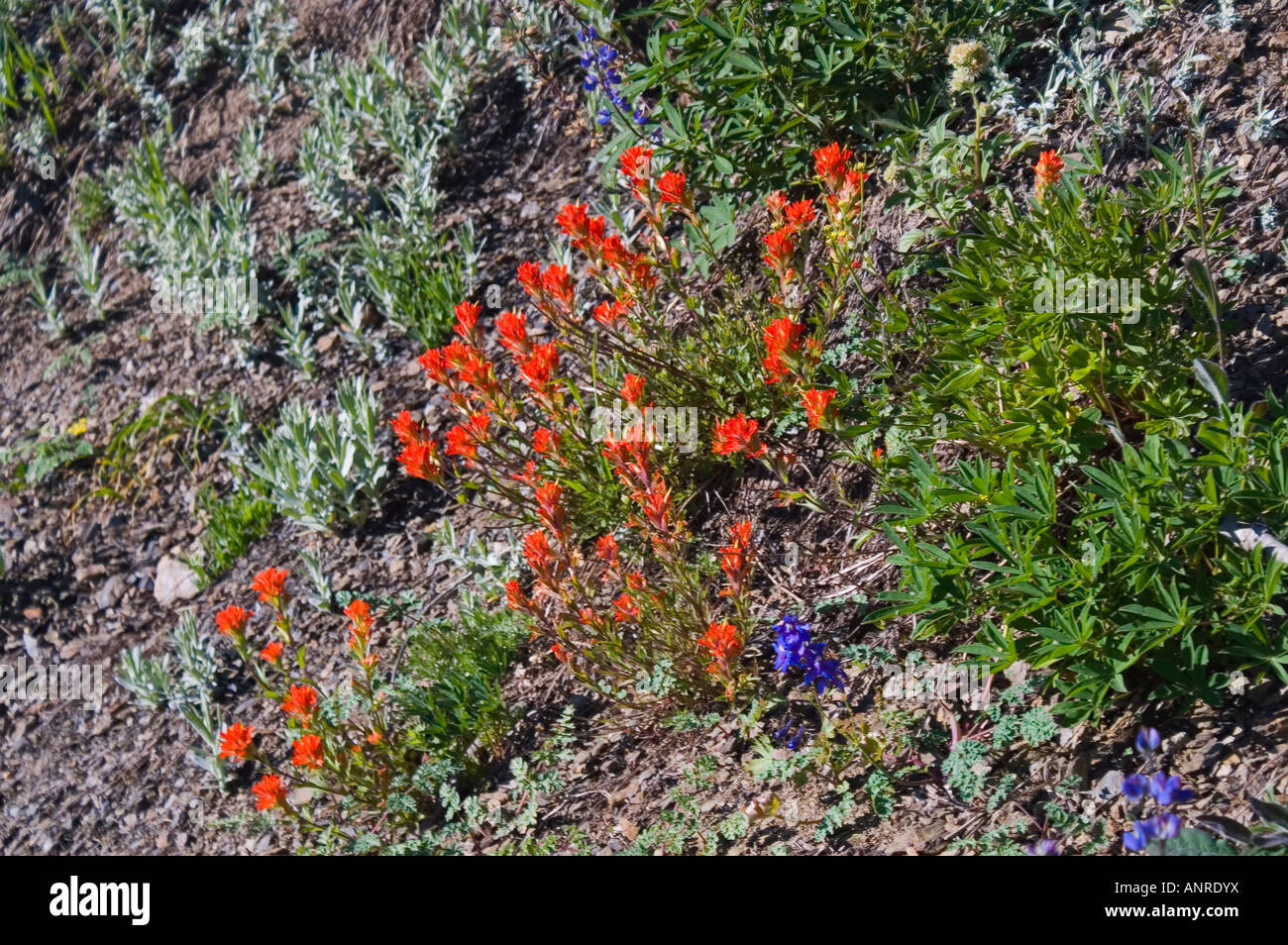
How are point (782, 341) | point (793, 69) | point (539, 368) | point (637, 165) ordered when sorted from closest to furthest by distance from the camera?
point (782, 341) < point (539, 368) < point (637, 165) < point (793, 69)

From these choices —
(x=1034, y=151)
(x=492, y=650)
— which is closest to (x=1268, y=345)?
(x=1034, y=151)

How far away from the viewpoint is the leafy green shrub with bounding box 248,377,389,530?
4.39 meters

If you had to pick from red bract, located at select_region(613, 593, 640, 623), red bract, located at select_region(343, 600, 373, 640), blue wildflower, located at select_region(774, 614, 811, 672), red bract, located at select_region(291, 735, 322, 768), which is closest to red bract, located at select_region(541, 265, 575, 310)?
red bract, located at select_region(613, 593, 640, 623)

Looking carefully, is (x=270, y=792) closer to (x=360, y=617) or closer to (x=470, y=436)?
(x=360, y=617)

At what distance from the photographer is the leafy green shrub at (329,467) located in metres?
4.39

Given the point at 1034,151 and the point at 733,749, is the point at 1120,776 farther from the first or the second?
the point at 1034,151

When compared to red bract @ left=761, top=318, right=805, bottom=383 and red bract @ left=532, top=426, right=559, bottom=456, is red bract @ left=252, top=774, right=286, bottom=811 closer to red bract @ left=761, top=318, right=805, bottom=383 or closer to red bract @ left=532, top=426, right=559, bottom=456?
red bract @ left=532, top=426, right=559, bottom=456

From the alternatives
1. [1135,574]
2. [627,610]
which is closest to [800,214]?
[627,610]

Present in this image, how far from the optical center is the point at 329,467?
4.42 meters

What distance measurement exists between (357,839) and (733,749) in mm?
1167

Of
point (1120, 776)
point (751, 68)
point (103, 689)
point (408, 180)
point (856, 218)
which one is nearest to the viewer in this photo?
point (1120, 776)

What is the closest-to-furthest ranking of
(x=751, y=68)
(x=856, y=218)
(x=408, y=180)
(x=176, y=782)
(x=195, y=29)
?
(x=856, y=218), (x=751, y=68), (x=176, y=782), (x=408, y=180), (x=195, y=29)

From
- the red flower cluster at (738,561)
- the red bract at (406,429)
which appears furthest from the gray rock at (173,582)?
the red flower cluster at (738,561)
